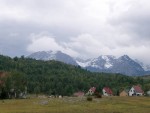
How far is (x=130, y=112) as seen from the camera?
76.1 m

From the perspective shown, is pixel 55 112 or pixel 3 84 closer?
pixel 55 112

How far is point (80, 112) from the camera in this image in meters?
75.0

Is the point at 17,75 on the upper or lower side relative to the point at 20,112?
upper

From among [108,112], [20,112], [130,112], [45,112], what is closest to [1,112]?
[20,112]

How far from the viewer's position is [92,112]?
74.2 metres

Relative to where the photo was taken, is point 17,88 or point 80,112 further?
point 17,88

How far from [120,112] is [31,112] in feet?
61.4

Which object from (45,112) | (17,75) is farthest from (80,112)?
(17,75)

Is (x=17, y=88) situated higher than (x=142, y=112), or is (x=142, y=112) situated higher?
(x=17, y=88)

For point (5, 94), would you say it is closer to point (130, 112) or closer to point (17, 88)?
point (17, 88)

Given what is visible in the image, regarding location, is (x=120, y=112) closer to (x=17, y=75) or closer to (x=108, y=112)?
(x=108, y=112)

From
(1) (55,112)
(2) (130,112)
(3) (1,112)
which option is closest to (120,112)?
(2) (130,112)

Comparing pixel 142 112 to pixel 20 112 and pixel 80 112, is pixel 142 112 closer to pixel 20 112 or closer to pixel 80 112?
pixel 80 112

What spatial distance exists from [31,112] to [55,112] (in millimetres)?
5159
